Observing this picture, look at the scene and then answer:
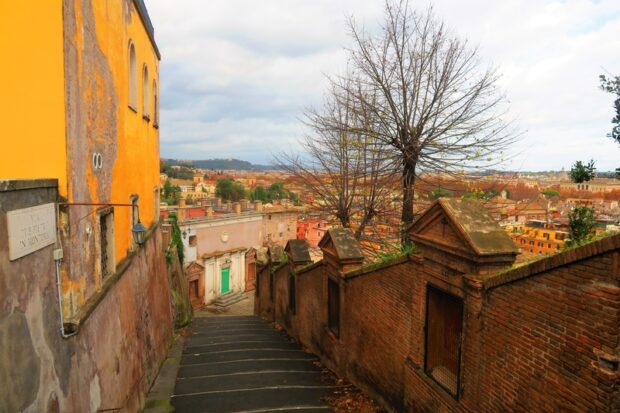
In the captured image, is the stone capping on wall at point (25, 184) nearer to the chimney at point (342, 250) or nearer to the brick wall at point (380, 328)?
the brick wall at point (380, 328)

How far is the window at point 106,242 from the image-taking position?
6801mm

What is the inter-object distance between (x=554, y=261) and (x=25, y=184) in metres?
5.04

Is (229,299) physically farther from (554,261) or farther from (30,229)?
(554,261)

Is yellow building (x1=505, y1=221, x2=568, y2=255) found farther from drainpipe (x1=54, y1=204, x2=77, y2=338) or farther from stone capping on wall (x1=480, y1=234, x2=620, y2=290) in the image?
drainpipe (x1=54, y1=204, x2=77, y2=338)

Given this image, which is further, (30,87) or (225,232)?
(225,232)

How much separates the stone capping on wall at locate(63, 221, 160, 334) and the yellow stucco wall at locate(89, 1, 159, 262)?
8.1 inches

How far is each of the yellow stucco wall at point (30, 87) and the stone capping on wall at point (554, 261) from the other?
16.8 ft

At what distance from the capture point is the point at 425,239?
6.18m

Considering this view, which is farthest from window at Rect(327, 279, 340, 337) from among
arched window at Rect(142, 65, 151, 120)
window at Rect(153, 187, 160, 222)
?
window at Rect(153, 187, 160, 222)

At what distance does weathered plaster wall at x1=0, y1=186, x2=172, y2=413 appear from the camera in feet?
11.4

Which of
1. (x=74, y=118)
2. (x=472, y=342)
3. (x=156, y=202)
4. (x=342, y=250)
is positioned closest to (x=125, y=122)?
(x=74, y=118)

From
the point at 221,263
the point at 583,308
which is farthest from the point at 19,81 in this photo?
the point at 221,263

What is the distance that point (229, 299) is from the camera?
115ft

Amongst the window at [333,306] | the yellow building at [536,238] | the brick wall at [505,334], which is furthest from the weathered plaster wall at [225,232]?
the brick wall at [505,334]
